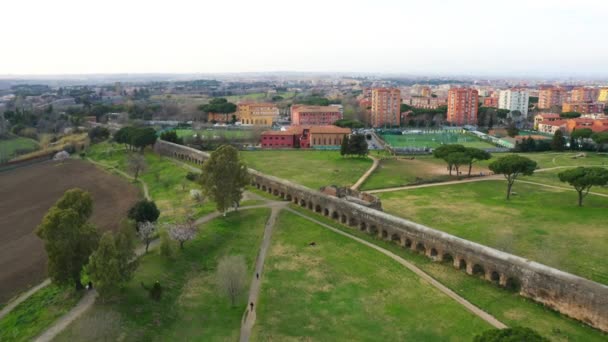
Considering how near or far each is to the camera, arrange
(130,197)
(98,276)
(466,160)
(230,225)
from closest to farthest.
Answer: (98,276)
(230,225)
(130,197)
(466,160)

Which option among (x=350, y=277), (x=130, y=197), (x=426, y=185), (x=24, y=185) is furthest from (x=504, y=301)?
(x=24, y=185)

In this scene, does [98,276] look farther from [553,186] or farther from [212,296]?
[553,186]

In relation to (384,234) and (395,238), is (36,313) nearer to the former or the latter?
(384,234)

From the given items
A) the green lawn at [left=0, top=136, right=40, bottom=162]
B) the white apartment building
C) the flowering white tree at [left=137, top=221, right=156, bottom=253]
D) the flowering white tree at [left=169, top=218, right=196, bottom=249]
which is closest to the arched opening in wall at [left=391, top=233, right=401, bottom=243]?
the flowering white tree at [left=169, top=218, right=196, bottom=249]

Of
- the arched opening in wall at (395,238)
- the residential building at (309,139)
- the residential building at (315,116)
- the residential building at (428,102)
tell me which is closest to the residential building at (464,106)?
→ the residential building at (428,102)

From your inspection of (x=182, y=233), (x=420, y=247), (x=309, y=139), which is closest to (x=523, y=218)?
(x=420, y=247)

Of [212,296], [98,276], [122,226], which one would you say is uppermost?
[122,226]
